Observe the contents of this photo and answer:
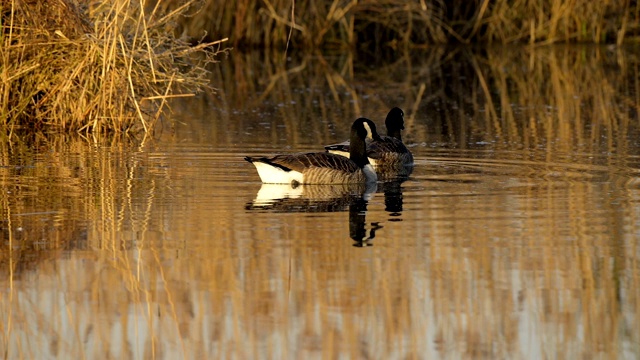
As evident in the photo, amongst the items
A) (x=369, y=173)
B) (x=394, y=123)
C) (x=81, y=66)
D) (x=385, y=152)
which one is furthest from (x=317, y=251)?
(x=81, y=66)

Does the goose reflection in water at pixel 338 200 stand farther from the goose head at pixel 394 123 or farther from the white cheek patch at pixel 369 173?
the goose head at pixel 394 123

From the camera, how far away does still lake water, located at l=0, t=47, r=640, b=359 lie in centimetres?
629

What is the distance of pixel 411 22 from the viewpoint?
30.3 metres

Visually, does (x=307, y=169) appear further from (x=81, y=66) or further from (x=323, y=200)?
(x=81, y=66)

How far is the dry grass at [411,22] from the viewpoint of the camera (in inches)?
1148

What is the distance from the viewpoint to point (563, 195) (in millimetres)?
10297

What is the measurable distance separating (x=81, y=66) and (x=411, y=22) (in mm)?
16643

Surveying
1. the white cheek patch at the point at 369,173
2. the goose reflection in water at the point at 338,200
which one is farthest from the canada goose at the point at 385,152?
the goose reflection in water at the point at 338,200

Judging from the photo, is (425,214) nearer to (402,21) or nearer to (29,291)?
(29,291)

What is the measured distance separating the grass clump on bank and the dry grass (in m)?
13.2

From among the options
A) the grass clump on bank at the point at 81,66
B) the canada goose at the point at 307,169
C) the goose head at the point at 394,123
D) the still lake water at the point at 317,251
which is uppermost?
the grass clump on bank at the point at 81,66

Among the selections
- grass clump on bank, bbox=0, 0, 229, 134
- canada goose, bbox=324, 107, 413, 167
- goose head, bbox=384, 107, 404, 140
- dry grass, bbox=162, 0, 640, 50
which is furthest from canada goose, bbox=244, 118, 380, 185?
dry grass, bbox=162, 0, 640, 50

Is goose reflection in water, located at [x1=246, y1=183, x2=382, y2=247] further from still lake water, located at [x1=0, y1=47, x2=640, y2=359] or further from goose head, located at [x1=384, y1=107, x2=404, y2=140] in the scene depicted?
goose head, located at [x1=384, y1=107, x2=404, y2=140]

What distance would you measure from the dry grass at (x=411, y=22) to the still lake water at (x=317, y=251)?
1391cm
